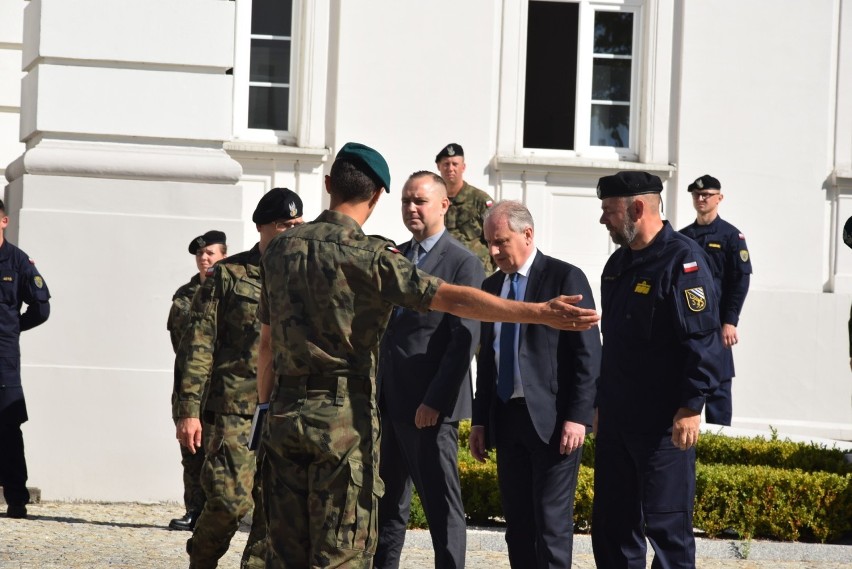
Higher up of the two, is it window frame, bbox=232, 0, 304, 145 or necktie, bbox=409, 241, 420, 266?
window frame, bbox=232, 0, 304, 145

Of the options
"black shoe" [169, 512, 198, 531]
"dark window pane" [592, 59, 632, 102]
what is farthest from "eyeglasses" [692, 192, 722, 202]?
"black shoe" [169, 512, 198, 531]

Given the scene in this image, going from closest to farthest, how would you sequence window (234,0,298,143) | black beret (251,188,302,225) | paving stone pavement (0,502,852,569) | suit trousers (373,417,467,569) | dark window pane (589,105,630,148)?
suit trousers (373,417,467,569)
black beret (251,188,302,225)
paving stone pavement (0,502,852,569)
window (234,0,298,143)
dark window pane (589,105,630,148)

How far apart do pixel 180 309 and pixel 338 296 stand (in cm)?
462

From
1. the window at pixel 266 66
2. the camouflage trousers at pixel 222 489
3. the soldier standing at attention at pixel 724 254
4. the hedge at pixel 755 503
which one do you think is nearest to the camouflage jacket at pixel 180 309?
the hedge at pixel 755 503

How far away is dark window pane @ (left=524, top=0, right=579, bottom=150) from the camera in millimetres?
14750

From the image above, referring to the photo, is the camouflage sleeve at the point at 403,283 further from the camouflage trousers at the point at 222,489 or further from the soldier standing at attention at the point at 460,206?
the soldier standing at attention at the point at 460,206

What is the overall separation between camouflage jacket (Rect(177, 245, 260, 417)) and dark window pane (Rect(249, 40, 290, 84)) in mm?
7696

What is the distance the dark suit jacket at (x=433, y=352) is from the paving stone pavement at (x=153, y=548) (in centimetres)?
135

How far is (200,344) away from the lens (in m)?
6.96

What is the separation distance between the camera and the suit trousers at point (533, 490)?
20.0 ft

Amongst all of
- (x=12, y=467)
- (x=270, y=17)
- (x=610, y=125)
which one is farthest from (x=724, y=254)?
(x=12, y=467)

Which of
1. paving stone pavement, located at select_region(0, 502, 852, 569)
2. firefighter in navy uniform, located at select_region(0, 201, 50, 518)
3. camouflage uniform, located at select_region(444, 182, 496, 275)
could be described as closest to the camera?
paving stone pavement, located at select_region(0, 502, 852, 569)

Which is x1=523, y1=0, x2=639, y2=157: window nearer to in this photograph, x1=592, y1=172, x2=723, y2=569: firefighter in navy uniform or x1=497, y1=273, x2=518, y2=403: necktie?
x1=497, y1=273, x2=518, y2=403: necktie

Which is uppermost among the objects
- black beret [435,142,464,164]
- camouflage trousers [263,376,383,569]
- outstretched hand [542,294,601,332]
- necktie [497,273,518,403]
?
black beret [435,142,464,164]
